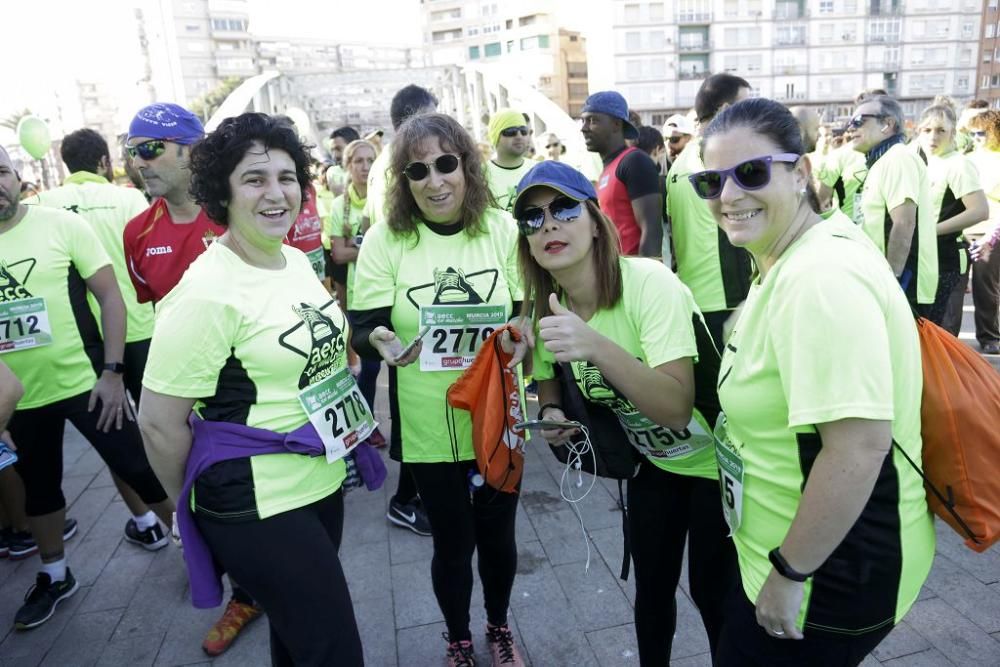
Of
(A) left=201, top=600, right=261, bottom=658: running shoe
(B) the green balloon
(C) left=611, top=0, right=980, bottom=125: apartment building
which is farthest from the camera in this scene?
(C) left=611, top=0, right=980, bottom=125: apartment building

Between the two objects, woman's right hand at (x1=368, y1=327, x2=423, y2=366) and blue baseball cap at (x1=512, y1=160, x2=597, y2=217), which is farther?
woman's right hand at (x1=368, y1=327, x2=423, y2=366)

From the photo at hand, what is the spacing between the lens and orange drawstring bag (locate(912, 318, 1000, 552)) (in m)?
1.43

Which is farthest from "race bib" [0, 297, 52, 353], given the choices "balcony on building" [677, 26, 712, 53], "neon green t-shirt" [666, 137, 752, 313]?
"balcony on building" [677, 26, 712, 53]

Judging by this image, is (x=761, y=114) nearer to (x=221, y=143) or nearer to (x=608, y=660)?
(x=221, y=143)

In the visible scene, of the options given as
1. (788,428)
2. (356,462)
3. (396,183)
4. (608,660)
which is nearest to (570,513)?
(608,660)

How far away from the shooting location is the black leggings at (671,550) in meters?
2.14

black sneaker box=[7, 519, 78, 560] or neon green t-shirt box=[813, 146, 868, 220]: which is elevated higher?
neon green t-shirt box=[813, 146, 868, 220]

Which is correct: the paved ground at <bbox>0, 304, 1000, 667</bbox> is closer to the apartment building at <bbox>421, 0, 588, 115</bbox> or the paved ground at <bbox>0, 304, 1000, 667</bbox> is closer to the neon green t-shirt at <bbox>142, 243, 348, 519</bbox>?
the neon green t-shirt at <bbox>142, 243, 348, 519</bbox>

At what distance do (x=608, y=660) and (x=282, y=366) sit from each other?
6.05 feet

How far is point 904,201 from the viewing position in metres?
4.15

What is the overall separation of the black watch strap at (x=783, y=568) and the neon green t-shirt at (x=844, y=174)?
517 centimetres

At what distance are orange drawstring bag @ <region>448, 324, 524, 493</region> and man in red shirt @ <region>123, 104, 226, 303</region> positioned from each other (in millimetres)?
1790

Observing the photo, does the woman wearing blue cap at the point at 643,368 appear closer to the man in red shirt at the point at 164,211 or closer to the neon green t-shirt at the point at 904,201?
the man in red shirt at the point at 164,211

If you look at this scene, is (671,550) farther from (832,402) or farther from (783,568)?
(832,402)
